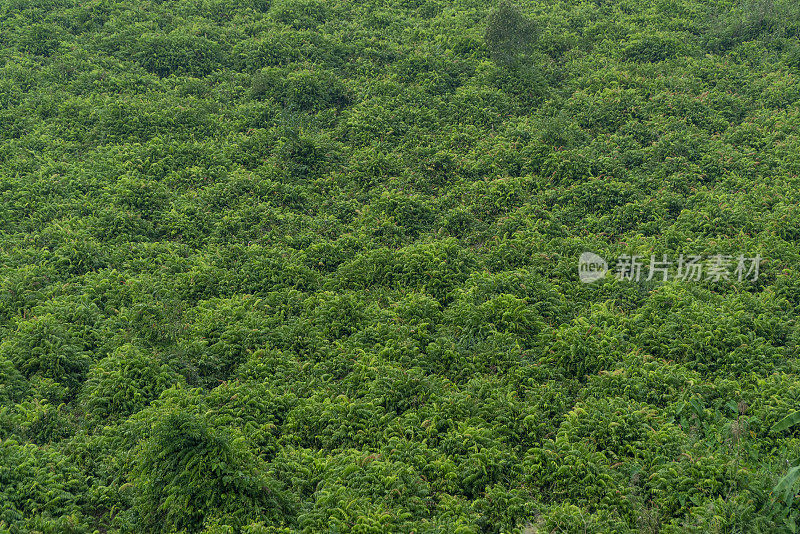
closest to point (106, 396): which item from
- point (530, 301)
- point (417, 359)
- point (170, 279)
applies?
point (170, 279)

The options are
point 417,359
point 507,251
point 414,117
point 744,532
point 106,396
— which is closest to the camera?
point 744,532

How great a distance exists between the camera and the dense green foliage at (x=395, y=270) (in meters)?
9.53

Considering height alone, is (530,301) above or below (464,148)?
below

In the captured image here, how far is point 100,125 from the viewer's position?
20.0 metres

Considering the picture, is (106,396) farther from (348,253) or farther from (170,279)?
(348,253)

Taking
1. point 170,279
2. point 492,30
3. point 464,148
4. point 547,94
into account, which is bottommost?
point 170,279

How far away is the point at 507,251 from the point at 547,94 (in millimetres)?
10047

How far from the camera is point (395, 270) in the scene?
15.4 meters

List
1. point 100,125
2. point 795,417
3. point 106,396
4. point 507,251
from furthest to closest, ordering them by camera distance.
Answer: point 100,125 < point 507,251 < point 106,396 < point 795,417

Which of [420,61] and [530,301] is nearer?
[530,301]

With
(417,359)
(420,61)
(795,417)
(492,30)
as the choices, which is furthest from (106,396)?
(492,30)

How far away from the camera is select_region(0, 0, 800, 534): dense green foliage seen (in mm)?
9531

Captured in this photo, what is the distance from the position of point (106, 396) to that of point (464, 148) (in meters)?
14.4

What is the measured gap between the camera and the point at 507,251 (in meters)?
15.7
